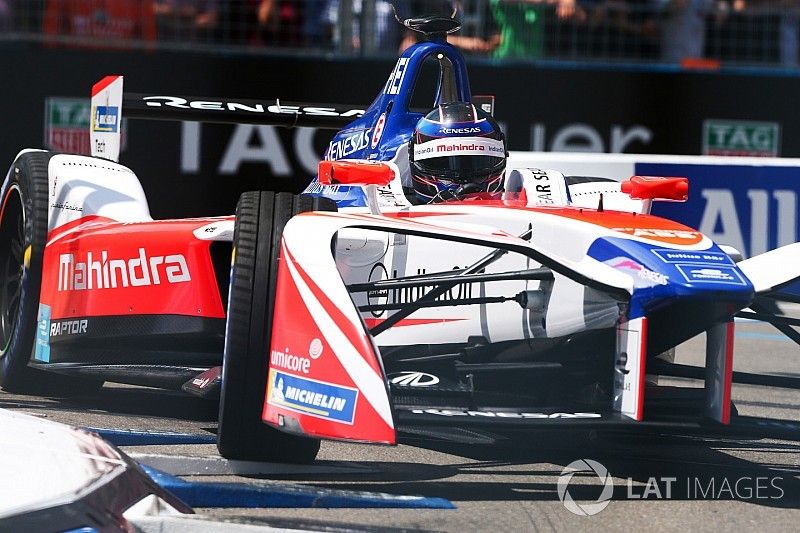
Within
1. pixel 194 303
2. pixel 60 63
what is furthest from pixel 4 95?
pixel 194 303

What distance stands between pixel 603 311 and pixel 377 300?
975 mm

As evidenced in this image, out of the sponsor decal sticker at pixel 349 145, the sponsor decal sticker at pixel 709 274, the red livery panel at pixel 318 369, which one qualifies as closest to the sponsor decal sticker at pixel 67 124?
the sponsor decal sticker at pixel 349 145

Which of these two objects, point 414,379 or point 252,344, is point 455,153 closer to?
point 414,379

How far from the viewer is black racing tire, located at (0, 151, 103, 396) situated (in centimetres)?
577

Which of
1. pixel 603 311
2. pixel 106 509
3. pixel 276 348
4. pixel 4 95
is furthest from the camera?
pixel 4 95

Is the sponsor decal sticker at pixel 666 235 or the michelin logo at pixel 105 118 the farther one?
the michelin logo at pixel 105 118

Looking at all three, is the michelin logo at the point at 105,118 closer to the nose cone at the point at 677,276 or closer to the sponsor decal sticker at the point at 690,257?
the nose cone at the point at 677,276

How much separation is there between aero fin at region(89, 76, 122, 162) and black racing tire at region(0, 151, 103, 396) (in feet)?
1.73

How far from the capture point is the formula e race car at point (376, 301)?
A: 4.06 metres

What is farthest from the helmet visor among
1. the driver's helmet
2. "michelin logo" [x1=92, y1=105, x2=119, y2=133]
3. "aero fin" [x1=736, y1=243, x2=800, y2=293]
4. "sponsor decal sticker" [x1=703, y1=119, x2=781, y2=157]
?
"sponsor decal sticker" [x1=703, y1=119, x2=781, y2=157]

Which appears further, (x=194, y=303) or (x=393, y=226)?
(x=194, y=303)

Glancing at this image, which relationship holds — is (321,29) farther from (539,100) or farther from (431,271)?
(431,271)

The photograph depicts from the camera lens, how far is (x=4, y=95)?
10.6 m

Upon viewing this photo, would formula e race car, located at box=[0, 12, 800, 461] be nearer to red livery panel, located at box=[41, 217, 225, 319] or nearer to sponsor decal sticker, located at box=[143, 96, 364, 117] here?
red livery panel, located at box=[41, 217, 225, 319]
